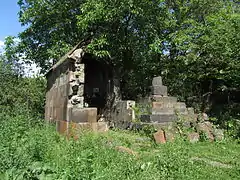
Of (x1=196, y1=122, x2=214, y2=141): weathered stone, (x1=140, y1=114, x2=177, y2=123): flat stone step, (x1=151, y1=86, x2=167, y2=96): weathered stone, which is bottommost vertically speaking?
(x1=196, y1=122, x2=214, y2=141): weathered stone

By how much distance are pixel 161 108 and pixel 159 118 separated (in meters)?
0.43

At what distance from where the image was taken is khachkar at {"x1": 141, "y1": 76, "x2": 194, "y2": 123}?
970 centimetres

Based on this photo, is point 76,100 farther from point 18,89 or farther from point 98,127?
point 18,89

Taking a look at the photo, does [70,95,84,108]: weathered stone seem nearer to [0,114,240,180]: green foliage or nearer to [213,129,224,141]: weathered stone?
[0,114,240,180]: green foliage

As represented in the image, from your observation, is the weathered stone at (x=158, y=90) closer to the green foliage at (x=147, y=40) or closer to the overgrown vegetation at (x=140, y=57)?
the overgrown vegetation at (x=140, y=57)

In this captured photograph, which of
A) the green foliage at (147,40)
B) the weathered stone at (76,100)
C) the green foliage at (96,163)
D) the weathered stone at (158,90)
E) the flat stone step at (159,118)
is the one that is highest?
the green foliage at (147,40)

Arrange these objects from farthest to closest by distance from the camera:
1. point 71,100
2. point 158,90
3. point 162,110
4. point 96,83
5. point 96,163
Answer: point 96,83 < point 158,90 < point 162,110 < point 71,100 < point 96,163

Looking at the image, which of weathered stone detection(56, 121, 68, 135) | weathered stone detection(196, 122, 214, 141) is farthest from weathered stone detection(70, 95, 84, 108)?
weathered stone detection(196, 122, 214, 141)

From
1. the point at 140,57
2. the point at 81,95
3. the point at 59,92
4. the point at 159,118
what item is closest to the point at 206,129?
the point at 159,118

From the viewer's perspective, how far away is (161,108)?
32.7 ft

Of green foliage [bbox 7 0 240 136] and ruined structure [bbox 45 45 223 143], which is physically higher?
green foliage [bbox 7 0 240 136]

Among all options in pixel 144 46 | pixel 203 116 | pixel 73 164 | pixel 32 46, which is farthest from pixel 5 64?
pixel 73 164

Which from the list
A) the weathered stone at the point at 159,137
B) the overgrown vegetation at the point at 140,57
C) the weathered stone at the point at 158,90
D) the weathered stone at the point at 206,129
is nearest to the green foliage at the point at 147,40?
the overgrown vegetation at the point at 140,57

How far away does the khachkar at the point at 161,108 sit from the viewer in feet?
31.8
